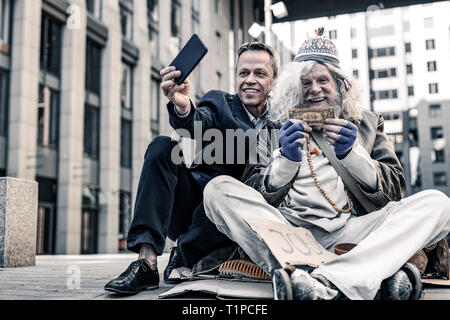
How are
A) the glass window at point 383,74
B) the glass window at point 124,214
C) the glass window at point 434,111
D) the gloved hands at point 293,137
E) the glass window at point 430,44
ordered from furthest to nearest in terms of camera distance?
the glass window at point 383,74, the glass window at point 434,111, the glass window at point 430,44, the glass window at point 124,214, the gloved hands at point 293,137

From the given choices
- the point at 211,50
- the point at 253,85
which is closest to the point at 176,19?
the point at 211,50

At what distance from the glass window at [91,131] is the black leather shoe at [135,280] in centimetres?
1545

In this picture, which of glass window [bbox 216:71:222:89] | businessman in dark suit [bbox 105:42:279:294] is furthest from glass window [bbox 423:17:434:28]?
businessman in dark suit [bbox 105:42:279:294]

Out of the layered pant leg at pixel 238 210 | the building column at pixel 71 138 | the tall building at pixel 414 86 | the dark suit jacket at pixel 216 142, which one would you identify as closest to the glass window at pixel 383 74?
the tall building at pixel 414 86

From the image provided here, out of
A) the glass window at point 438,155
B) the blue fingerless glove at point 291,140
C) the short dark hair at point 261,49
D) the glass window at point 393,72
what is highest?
the glass window at point 393,72

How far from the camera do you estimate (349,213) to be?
309 cm

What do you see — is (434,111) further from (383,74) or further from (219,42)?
(219,42)

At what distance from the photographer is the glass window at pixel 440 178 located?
56094mm

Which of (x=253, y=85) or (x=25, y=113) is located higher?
(x=25, y=113)

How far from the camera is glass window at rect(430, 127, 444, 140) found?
189 feet

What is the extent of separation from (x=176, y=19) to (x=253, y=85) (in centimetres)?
2214

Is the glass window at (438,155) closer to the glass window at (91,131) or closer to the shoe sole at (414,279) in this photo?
the glass window at (91,131)
